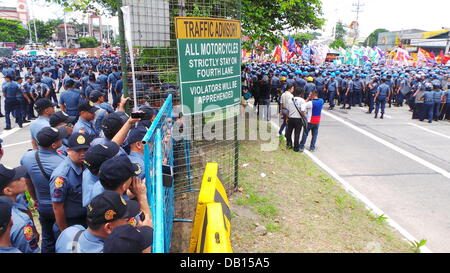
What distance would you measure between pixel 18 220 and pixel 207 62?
3.15 metres

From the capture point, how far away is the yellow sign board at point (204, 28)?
4270mm

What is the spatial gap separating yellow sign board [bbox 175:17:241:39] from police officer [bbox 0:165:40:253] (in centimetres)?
260

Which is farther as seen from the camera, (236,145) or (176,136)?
(236,145)

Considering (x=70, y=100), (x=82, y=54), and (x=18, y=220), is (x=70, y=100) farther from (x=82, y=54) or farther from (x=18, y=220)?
(x=82, y=54)

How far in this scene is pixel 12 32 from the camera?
7175cm

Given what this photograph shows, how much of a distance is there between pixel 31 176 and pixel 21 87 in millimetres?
9382

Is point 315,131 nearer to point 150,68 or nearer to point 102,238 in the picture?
point 150,68

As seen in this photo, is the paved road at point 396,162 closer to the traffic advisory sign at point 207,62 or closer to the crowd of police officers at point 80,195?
the traffic advisory sign at point 207,62

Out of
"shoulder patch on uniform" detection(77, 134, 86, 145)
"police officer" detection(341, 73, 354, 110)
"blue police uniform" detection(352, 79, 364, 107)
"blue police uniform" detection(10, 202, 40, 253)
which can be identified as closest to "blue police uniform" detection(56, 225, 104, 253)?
"blue police uniform" detection(10, 202, 40, 253)

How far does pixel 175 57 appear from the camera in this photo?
4617 millimetres

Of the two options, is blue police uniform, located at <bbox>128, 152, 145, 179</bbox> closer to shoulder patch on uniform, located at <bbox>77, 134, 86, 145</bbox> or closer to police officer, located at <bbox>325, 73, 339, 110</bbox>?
shoulder patch on uniform, located at <bbox>77, 134, 86, 145</bbox>

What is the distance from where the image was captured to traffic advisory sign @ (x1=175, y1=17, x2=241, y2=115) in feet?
14.3

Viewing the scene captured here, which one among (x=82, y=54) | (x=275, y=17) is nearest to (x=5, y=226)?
(x=275, y=17)
